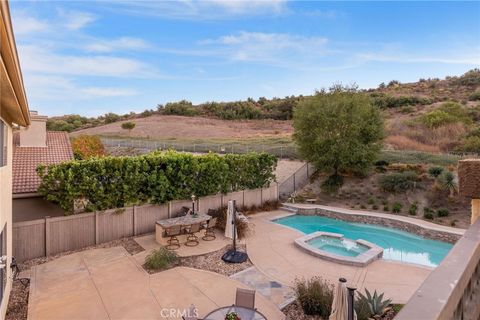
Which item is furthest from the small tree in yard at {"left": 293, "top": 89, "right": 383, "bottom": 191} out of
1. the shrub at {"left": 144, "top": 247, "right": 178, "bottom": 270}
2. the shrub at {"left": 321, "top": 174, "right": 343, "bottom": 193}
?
the shrub at {"left": 144, "top": 247, "right": 178, "bottom": 270}

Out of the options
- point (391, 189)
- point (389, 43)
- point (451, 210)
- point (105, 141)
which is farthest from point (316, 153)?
point (105, 141)

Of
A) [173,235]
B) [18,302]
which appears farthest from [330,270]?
[18,302]

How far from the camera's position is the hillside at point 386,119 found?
95.1 feet

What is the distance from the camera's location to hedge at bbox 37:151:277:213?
10.4 metres

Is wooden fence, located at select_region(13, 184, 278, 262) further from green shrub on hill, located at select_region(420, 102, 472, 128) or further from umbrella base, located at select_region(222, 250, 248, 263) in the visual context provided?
green shrub on hill, located at select_region(420, 102, 472, 128)

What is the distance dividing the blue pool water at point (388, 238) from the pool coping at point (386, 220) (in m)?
0.27

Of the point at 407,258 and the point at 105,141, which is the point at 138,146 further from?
the point at 407,258

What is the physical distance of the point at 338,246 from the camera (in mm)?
12086

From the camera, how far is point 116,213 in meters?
11.6

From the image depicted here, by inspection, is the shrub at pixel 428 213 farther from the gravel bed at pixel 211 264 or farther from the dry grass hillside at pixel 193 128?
the dry grass hillside at pixel 193 128

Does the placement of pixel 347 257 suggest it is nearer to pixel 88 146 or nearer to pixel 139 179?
pixel 139 179

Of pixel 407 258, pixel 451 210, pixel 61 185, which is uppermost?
pixel 61 185

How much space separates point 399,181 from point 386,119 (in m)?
10.8

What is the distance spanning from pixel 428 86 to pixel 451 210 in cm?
5013
